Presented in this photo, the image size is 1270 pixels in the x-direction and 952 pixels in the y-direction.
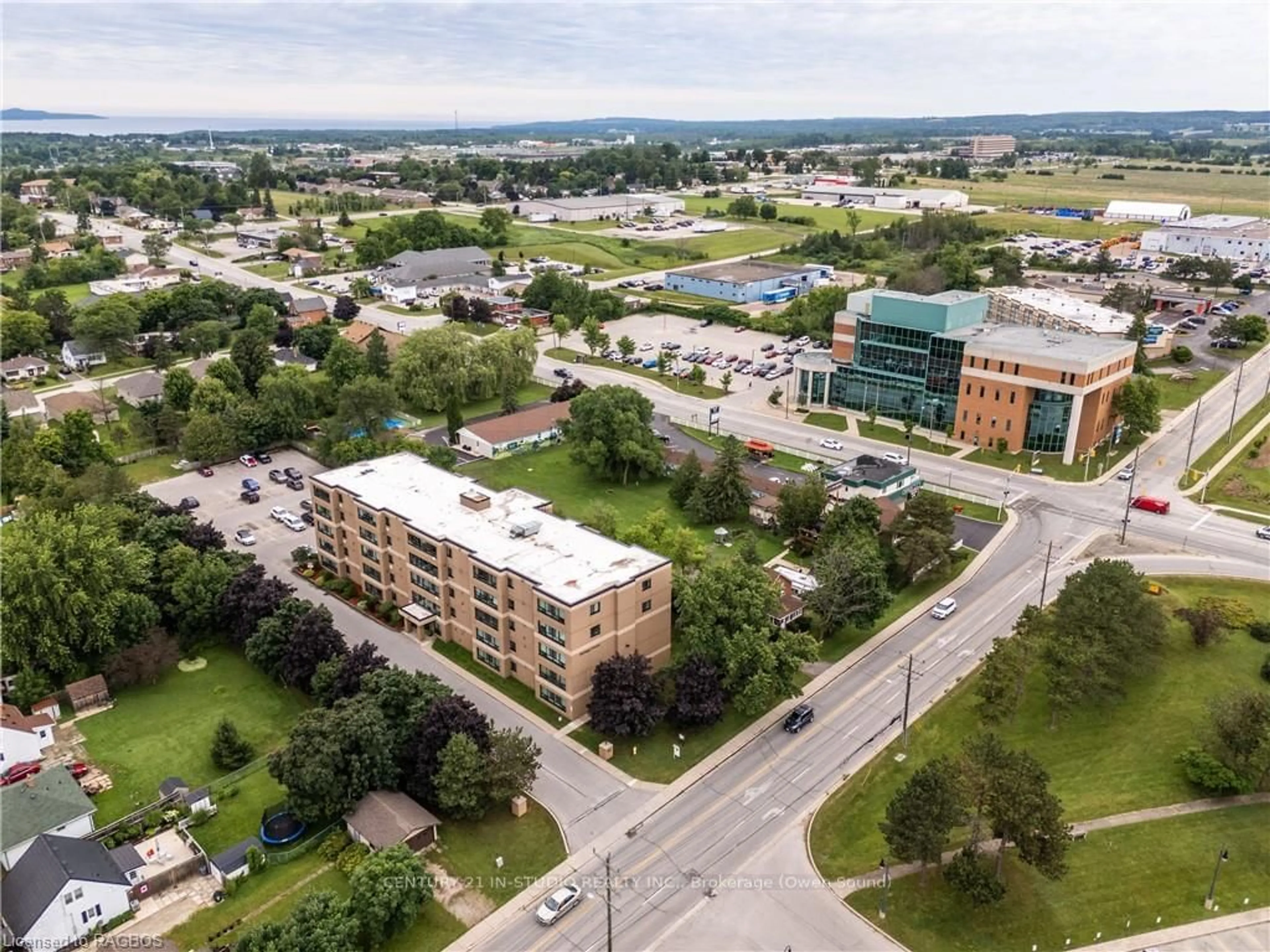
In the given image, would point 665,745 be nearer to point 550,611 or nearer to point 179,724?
point 550,611

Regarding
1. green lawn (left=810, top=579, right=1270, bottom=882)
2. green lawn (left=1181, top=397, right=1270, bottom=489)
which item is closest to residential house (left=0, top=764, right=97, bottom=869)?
green lawn (left=810, top=579, right=1270, bottom=882)

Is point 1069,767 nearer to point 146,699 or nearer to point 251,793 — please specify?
point 251,793

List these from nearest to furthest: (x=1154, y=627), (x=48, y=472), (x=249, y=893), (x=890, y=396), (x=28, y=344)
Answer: (x=249, y=893) → (x=1154, y=627) → (x=48, y=472) → (x=890, y=396) → (x=28, y=344)

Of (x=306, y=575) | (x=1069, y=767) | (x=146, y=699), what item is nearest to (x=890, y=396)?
(x=1069, y=767)

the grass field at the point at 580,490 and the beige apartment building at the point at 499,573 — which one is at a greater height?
the beige apartment building at the point at 499,573

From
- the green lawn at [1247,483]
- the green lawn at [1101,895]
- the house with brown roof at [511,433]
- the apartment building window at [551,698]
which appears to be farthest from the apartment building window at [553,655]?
the green lawn at [1247,483]

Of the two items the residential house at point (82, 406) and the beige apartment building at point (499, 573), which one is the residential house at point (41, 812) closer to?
the beige apartment building at point (499, 573)
